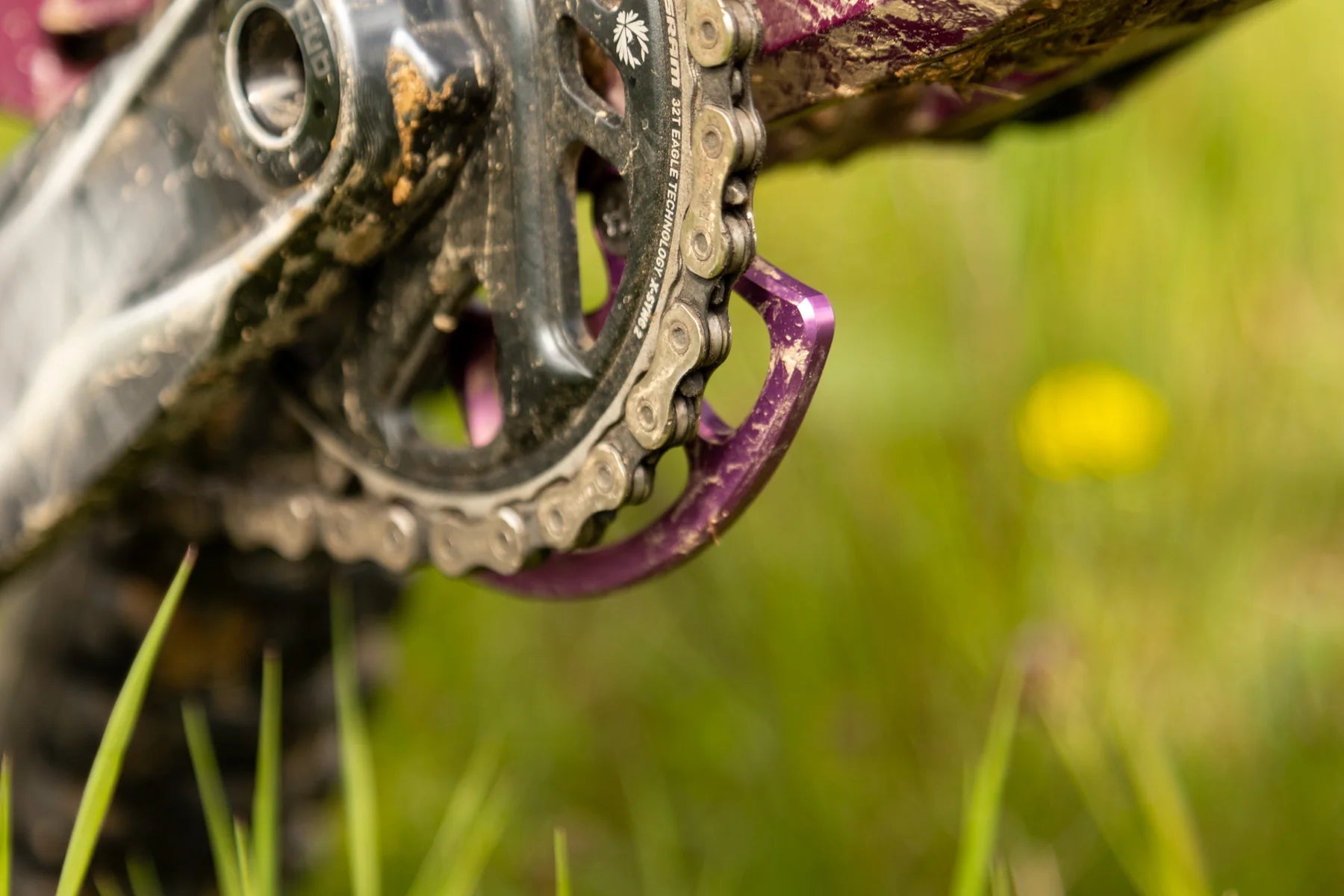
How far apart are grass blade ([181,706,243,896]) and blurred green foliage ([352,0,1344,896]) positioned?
0.21m

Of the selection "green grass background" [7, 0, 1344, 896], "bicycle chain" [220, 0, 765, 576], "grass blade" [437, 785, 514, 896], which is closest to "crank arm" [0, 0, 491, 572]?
"bicycle chain" [220, 0, 765, 576]

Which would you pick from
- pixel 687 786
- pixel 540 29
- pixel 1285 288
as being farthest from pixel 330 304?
pixel 1285 288

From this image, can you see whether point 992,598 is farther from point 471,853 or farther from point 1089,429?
point 471,853

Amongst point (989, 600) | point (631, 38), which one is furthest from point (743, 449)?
point (989, 600)

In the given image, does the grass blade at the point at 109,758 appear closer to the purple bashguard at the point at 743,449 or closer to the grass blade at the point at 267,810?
the grass blade at the point at 267,810

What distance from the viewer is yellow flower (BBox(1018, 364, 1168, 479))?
1.22 metres

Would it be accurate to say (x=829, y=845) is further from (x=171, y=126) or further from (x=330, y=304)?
(x=171, y=126)

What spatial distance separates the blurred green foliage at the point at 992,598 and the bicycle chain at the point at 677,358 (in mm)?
431

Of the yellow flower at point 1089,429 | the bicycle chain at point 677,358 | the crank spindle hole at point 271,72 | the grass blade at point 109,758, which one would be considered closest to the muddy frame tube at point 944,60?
the bicycle chain at point 677,358

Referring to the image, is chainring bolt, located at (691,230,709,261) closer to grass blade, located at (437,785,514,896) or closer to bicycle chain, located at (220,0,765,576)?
bicycle chain, located at (220,0,765,576)

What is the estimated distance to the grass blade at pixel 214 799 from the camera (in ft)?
2.27

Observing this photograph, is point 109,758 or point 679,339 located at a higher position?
point 679,339

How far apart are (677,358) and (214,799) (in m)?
0.39

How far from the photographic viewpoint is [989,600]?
1.25 m
